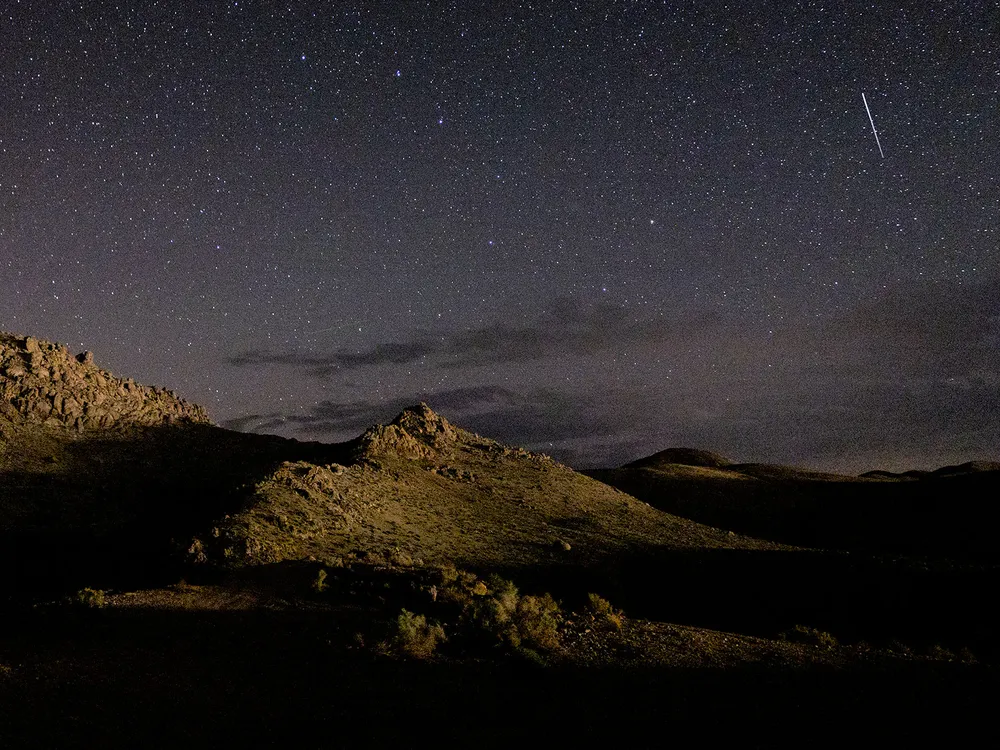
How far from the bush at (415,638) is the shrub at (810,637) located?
10739mm

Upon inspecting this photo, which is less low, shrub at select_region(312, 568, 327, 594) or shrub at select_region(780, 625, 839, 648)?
shrub at select_region(312, 568, 327, 594)

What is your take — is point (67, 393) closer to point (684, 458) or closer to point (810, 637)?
A: point (810, 637)

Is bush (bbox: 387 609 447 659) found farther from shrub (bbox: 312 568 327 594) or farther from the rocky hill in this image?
the rocky hill

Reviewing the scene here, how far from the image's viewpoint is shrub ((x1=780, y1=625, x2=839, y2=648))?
17578 mm

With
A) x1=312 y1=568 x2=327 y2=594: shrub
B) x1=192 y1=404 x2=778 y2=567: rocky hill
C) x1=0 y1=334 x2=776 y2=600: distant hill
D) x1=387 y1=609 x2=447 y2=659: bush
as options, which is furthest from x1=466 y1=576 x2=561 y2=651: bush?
x1=192 y1=404 x2=778 y2=567: rocky hill

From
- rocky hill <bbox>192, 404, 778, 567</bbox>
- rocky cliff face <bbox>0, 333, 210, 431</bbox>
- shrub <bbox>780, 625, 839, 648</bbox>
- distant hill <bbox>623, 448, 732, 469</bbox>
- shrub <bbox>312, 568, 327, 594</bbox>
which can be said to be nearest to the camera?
shrub <bbox>780, 625, 839, 648</bbox>

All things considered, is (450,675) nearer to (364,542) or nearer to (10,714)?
(10,714)

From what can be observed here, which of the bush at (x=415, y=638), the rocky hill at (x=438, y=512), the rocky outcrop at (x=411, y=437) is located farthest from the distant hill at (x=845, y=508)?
the bush at (x=415, y=638)

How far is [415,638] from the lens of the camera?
14.1 meters

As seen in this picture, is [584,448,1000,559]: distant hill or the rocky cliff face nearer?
the rocky cliff face

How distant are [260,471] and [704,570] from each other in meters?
26.5

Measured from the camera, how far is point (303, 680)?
1264cm

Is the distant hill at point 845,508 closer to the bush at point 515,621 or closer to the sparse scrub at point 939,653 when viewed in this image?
the sparse scrub at point 939,653

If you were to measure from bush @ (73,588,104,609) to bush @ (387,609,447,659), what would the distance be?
9.09 metres
